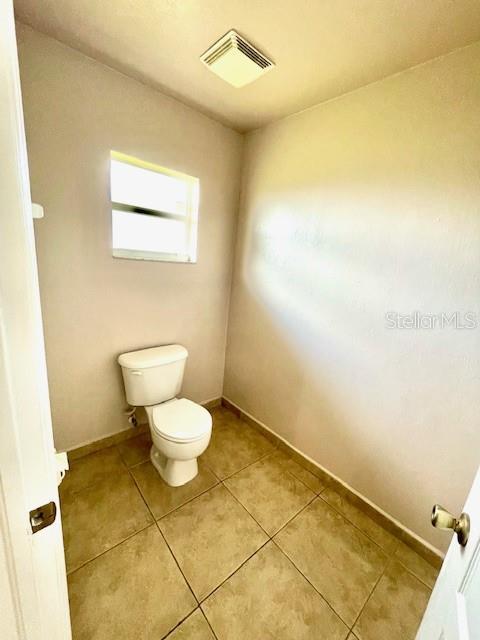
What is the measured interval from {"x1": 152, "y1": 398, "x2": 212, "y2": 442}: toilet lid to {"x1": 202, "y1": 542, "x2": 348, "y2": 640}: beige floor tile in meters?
0.63

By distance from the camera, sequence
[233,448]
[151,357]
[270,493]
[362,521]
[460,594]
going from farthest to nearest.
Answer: [233,448]
[151,357]
[270,493]
[362,521]
[460,594]

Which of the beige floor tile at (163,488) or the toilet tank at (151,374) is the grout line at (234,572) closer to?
the beige floor tile at (163,488)

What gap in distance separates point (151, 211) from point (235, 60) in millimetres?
921

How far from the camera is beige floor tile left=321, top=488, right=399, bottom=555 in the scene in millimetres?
1326

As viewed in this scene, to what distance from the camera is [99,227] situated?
146 cm

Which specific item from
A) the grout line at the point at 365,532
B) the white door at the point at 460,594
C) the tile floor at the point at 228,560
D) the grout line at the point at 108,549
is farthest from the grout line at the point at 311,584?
the grout line at the point at 108,549

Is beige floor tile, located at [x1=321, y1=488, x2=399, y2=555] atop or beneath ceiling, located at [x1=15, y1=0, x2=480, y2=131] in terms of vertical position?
beneath

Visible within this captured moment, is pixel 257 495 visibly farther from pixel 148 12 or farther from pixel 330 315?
pixel 148 12

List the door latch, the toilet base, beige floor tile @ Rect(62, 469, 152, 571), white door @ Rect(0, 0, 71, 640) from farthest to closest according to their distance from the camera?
the toilet base → beige floor tile @ Rect(62, 469, 152, 571) → the door latch → white door @ Rect(0, 0, 71, 640)

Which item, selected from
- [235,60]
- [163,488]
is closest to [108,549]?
[163,488]

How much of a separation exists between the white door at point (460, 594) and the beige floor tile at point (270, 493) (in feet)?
2.75

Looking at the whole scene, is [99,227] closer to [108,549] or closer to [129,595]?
[108,549]

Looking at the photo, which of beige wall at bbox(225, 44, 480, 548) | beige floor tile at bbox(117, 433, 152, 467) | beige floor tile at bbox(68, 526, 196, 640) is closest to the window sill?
beige wall at bbox(225, 44, 480, 548)

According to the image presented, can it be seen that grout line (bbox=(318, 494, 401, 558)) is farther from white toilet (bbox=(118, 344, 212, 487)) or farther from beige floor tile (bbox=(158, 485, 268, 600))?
white toilet (bbox=(118, 344, 212, 487))
